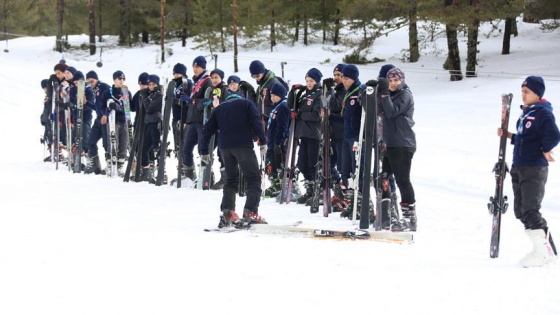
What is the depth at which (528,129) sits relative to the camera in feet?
22.7

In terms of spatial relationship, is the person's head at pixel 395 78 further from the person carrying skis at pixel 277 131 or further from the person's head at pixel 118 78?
the person's head at pixel 118 78

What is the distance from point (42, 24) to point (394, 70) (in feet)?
234

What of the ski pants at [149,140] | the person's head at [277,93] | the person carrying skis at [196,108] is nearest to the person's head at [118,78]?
the ski pants at [149,140]

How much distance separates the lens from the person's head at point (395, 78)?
8531mm

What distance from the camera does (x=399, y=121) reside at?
28.3 feet

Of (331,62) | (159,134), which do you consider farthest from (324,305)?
(331,62)

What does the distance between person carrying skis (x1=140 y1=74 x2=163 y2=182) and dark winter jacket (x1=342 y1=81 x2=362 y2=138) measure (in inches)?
201

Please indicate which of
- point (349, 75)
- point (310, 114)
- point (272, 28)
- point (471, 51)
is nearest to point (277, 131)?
point (310, 114)

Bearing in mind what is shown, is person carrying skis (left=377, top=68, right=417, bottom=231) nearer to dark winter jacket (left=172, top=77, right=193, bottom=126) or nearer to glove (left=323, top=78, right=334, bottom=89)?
glove (left=323, top=78, right=334, bottom=89)

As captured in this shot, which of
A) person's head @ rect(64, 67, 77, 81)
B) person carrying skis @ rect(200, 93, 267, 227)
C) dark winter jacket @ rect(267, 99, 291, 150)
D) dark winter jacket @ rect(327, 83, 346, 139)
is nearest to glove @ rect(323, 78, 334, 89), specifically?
dark winter jacket @ rect(327, 83, 346, 139)

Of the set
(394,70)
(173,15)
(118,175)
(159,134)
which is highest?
(173,15)

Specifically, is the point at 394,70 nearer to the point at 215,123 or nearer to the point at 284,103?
the point at 215,123

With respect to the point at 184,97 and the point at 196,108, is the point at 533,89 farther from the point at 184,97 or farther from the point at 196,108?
the point at 184,97

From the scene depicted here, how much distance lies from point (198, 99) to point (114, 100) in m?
2.70
